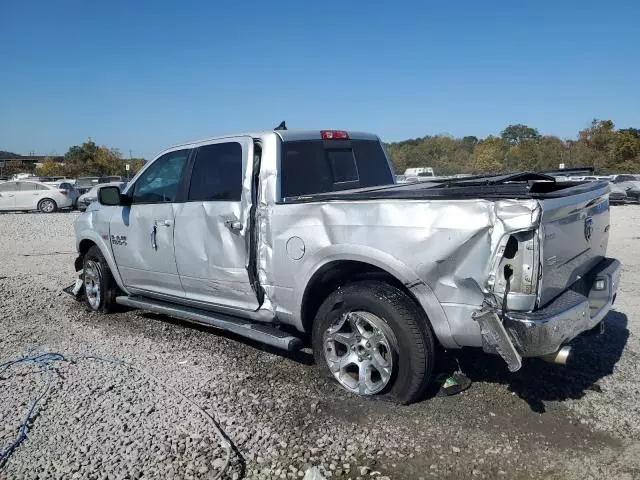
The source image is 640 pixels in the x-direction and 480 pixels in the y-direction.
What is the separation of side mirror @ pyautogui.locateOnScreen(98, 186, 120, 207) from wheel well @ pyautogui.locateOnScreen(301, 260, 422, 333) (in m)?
2.55

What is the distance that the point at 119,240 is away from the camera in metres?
5.89

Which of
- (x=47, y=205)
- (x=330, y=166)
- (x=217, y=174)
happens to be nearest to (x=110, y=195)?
(x=217, y=174)

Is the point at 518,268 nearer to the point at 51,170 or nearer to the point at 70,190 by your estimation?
the point at 70,190

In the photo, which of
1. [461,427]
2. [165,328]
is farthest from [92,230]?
[461,427]

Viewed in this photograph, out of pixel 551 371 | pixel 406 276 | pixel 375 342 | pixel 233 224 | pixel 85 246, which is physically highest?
pixel 233 224

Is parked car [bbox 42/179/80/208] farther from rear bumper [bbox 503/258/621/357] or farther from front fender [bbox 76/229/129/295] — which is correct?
rear bumper [bbox 503/258/621/357]

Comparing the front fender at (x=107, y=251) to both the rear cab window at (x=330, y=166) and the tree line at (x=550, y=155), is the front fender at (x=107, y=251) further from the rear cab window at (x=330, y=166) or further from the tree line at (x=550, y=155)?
the tree line at (x=550, y=155)

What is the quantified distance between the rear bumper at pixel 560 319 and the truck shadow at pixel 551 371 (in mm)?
369

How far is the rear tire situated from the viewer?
629 cm

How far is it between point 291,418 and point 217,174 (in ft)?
7.22

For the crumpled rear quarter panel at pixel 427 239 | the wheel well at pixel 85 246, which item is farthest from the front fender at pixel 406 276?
the wheel well at pixel 85 246

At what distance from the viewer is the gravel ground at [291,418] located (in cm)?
313

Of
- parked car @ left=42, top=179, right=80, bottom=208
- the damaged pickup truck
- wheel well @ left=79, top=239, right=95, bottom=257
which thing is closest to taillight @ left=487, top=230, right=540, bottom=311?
the damaged pickup truck

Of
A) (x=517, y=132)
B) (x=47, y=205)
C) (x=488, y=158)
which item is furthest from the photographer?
(x=517, y=132)
